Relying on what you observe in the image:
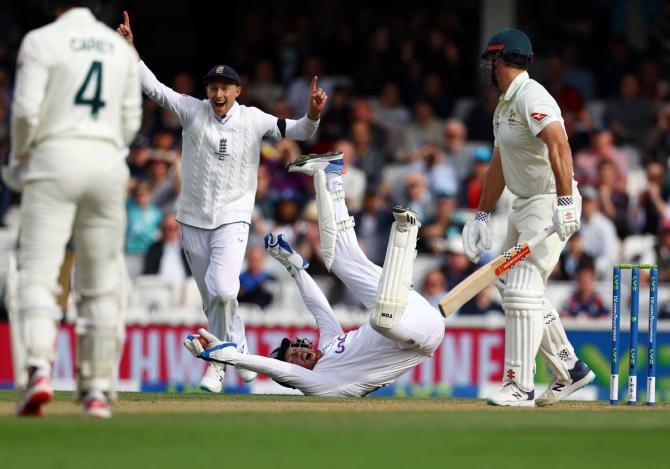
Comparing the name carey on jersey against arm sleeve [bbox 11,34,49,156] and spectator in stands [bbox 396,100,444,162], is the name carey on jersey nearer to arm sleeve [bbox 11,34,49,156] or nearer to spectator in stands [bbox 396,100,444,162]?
arm sleeve [bbox 11,34,49,156]

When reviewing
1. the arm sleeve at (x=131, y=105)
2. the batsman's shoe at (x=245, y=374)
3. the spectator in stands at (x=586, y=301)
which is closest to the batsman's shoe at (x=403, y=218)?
the batsman's shoe at (x=245, y=374)

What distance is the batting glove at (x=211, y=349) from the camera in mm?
8359

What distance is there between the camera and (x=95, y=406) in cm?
644

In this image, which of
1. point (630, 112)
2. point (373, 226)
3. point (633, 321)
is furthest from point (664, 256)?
point (633, 321)

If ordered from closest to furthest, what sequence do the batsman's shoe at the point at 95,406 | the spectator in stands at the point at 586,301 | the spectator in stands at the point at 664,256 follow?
the batsman's shoe at the point at 95,406 → the spectator in stands at the point at 586,301 → the spectator in stands at the point at 664,256

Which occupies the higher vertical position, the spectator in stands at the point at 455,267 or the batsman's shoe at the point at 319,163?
the batsman's shoe at the point at 319,163

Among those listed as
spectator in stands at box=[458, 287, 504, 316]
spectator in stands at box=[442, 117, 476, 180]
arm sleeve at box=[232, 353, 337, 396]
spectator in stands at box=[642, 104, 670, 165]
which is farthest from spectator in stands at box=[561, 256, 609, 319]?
arm sleeve at box=[232, 353, 337, 396]

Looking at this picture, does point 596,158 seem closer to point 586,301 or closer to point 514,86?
point 586,301

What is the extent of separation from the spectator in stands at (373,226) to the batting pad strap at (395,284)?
218 inches

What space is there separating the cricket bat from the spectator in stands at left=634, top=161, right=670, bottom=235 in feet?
21.7

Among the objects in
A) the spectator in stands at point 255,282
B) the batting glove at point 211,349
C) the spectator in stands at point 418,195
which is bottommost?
the batting glove at point 211,349

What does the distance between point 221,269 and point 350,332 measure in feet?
3.01

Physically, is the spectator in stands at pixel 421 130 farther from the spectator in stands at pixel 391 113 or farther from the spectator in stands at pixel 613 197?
the spectator in stands at pixel 613 197

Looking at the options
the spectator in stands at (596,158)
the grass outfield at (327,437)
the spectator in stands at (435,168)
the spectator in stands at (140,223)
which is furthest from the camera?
the spectator in stands at (596,158)
